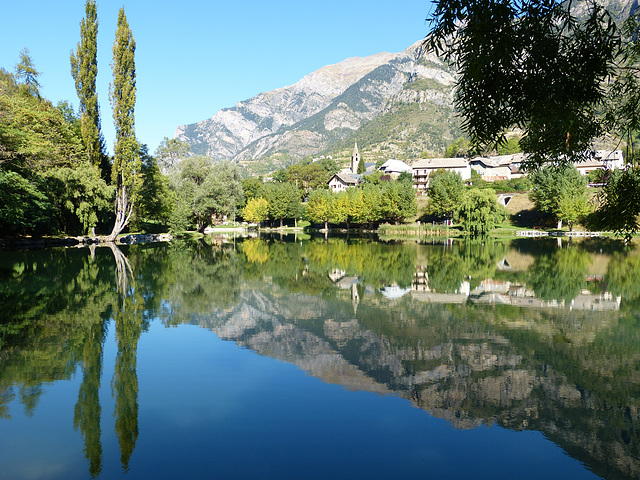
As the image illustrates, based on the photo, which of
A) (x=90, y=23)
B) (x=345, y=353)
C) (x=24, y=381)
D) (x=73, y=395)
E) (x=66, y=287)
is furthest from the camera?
(x=90, y=23)

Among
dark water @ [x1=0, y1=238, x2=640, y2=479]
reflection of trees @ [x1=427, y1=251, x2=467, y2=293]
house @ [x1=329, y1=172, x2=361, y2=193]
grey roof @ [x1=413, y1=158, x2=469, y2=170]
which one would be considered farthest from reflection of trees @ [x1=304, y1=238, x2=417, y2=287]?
grey roof @ [x1=413, y1=158, x2=469, y2=170]

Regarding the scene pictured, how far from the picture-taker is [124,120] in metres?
47.1

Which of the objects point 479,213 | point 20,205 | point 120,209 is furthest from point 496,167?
point 20,205

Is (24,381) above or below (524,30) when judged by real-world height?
below

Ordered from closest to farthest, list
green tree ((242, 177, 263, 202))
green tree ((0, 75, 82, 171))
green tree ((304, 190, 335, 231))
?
green tree ((0, 75, 82, 171)) → green tree ((304, 190, 335, 231)) → green tree ((242, 177, 263, 202))

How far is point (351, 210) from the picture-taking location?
79.9 metres

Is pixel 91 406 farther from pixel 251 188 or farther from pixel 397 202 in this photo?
pixel 251 188

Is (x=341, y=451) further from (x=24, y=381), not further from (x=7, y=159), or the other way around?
(x=7, y=159)

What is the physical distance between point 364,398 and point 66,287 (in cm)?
1665

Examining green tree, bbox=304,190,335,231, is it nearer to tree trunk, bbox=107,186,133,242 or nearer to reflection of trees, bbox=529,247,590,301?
tree trunk, bbox=107,186,133,242

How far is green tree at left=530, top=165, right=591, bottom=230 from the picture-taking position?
67500 millimetres

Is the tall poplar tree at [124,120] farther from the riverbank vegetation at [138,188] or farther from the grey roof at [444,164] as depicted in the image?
the grey roof at [444,164]

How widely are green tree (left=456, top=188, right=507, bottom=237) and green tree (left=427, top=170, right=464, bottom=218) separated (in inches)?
255

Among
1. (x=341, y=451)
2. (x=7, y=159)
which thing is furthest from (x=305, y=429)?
(x=7, y=159)
